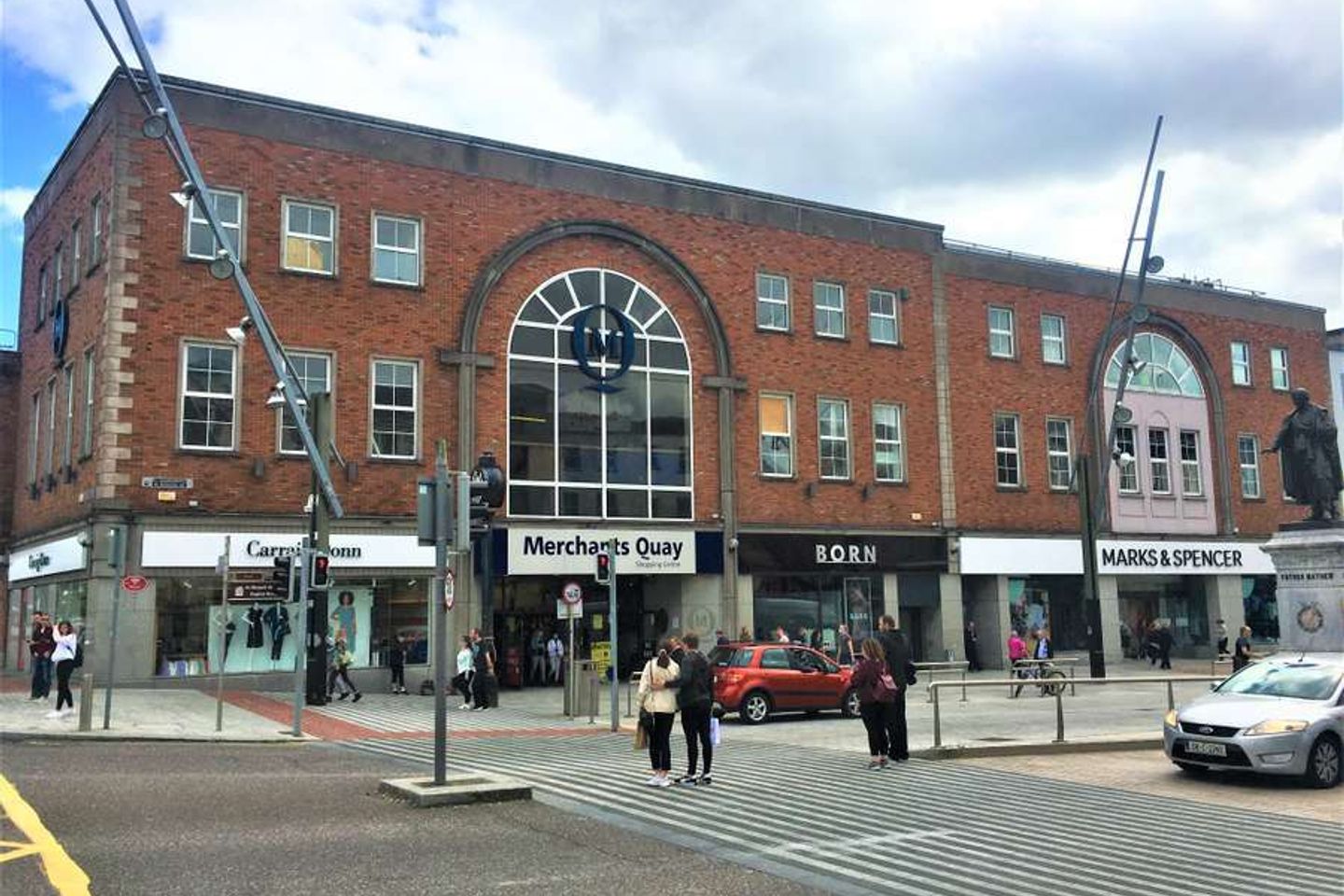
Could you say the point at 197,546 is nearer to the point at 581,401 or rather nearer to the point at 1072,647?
the point at 581,401

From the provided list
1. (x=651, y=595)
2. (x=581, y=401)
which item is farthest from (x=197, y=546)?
(x=651, y=595)

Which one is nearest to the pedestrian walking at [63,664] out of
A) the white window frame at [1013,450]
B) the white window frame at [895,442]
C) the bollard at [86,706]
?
the bollard at [86,706]

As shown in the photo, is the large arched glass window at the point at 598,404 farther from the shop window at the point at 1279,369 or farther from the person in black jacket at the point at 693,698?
the shop window at the point at 1279,369

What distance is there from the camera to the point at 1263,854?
9031 millimetres

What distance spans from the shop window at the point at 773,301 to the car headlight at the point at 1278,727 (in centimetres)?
2161

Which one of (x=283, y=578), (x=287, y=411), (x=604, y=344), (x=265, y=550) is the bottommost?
(x=283, y=578)

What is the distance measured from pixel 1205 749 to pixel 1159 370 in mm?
30492

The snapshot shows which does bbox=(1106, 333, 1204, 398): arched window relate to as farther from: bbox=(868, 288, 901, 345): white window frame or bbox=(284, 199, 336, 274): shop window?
bbox=(284, 199, 336, 274): shop window

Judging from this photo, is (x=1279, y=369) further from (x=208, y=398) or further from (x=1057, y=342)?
(x=208, y=398)

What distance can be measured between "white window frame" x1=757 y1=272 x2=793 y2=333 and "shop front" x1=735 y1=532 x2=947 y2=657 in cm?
571

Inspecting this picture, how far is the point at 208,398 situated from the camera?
25359 millimetres

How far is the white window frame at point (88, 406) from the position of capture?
85.1 ft

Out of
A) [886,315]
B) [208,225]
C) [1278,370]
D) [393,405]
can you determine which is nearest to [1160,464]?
[1278,370]

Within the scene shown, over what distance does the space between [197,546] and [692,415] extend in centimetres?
1258
